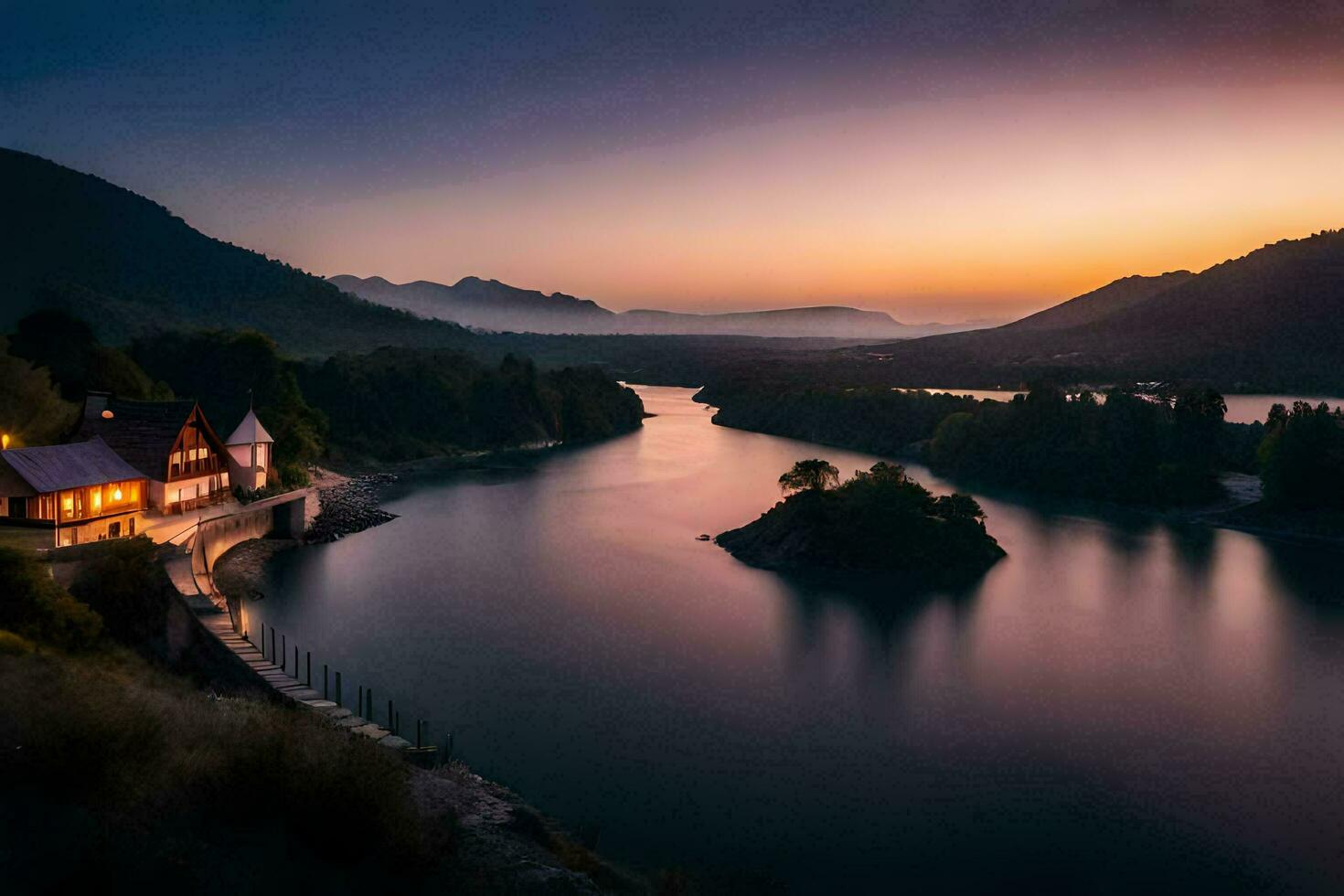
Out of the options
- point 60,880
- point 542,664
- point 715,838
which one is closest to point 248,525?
point 542,664

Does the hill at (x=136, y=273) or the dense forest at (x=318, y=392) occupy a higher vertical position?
the hill at (x=136, y=273)

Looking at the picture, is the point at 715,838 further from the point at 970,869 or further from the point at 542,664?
the point at 542,664

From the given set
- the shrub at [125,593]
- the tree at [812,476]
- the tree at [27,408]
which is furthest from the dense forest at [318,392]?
the tree at [812,476]

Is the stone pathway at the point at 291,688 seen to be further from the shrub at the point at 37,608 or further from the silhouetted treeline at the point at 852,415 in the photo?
the silhouetted treeline at the point at 852,415

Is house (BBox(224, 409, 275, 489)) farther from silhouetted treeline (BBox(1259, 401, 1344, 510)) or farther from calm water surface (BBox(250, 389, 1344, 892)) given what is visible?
silhouetted treeline (BBox(1259, 401, 1344, 510))

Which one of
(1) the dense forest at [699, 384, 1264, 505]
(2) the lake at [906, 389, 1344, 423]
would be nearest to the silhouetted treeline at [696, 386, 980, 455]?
(1) the dense forest at [699, 384, 1264, 505]

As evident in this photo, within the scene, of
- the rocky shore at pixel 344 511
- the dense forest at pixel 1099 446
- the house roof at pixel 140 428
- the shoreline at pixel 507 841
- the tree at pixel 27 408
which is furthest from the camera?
the dense forest at pixel 1099 446
